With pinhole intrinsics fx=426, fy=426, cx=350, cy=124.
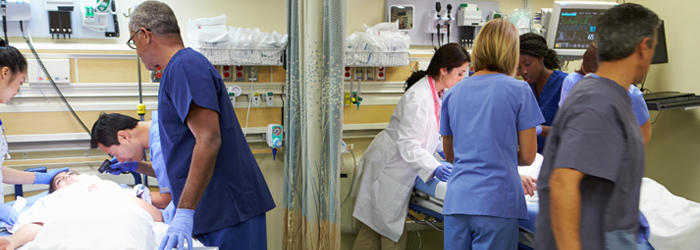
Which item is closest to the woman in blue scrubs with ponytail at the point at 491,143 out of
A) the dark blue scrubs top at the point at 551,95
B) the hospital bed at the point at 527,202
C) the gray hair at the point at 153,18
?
the hospital bed at the point at 527,202

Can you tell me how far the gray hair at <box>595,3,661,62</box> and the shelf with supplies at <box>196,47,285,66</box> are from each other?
1964 millimetres

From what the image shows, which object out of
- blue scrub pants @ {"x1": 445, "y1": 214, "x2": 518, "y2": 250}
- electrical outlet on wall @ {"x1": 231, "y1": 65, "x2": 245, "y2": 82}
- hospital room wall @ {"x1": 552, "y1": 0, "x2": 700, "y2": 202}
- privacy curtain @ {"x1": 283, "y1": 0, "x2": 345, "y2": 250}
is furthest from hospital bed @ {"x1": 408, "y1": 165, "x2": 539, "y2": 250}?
hospital room wall @ {"x1": 552, "y1": 0, "x2": 700, "y2": 202}

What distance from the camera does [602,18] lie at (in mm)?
1076

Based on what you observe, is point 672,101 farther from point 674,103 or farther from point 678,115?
point 678,115

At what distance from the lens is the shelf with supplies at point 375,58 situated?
2.81 metres

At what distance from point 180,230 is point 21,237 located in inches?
34.3

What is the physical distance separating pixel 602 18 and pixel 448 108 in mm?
804

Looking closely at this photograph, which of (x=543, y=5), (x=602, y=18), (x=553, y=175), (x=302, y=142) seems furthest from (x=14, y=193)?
(x=543, y=5)

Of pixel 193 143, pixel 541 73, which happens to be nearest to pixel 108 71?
pixel 193 143

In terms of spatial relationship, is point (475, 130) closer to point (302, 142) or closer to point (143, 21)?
point (302, 142)

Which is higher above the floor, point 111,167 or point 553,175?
point 553,175

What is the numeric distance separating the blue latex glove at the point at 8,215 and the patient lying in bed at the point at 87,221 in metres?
0.04

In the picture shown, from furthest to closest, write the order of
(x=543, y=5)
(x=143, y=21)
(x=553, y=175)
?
(x=543, y=5), (x=143, y=21), (x=553, y=175)

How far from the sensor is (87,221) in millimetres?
1629
